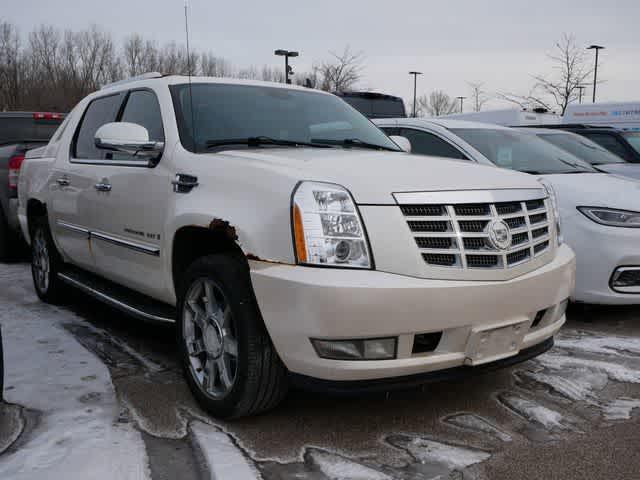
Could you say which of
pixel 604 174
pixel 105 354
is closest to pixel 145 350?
pixel 105 354

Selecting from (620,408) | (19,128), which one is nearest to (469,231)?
(620,408)

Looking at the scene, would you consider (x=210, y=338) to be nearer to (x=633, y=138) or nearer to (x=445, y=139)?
(x=445, y=139)

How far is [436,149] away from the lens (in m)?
6.18

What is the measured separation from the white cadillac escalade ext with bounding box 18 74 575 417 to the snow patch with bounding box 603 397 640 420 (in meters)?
0.48

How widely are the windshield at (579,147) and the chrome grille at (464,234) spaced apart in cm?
463

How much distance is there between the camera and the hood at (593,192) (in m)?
4.93

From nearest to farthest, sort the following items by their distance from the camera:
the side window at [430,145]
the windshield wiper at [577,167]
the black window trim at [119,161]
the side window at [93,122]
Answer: the black window trim at [119,161], the side window at [93,122], the windshield wiper at [577,167], the side window at [430,145]

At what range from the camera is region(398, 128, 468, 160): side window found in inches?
237

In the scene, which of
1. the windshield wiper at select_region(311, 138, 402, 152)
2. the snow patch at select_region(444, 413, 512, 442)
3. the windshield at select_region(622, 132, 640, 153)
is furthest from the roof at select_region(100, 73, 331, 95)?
the windshield at select_region(622, 132, 640, 153)

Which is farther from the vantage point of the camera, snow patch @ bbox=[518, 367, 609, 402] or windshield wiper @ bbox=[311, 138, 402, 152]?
windshield wiper @ bbox=[311, 138, 402, 152]

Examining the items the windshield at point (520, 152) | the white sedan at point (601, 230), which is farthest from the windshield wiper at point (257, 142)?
the windshield at point (520, 152)

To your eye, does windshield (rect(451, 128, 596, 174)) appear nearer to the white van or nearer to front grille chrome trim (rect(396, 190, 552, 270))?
front grille chrome trim (rect(396, 190, 552, 270))

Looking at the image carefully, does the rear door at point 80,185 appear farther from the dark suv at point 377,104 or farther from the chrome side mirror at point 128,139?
the dark suv at point 377,104

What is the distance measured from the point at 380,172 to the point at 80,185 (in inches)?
96.9
